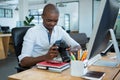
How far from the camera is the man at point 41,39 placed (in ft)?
4.97

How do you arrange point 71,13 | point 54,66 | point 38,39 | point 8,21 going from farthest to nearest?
point 8,21
point 71,13
point 38,39
point 54,66

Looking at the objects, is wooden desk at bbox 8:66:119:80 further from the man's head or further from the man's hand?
the man's head

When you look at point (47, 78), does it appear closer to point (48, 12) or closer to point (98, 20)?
point (98, 20)

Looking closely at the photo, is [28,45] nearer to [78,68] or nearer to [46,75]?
[46,75]

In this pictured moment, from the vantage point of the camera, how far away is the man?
4.97 ft

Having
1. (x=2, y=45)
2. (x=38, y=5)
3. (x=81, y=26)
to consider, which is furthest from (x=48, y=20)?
(x=38, y=5)

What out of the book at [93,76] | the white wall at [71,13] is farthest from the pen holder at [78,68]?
the white wall at [71,13]

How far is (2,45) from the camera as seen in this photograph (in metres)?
6.03

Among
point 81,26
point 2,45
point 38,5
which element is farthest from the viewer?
point 38,5

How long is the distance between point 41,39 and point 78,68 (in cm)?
66

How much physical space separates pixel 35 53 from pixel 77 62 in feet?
2.35

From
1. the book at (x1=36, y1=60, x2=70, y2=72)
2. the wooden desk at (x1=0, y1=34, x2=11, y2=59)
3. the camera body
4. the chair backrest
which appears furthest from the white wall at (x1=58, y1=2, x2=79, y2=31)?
the book at (x1=36, y1=60, x2=70, y2=72)

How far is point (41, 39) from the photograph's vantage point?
5.70 ft

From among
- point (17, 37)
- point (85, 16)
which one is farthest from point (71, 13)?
point (17, 37)
